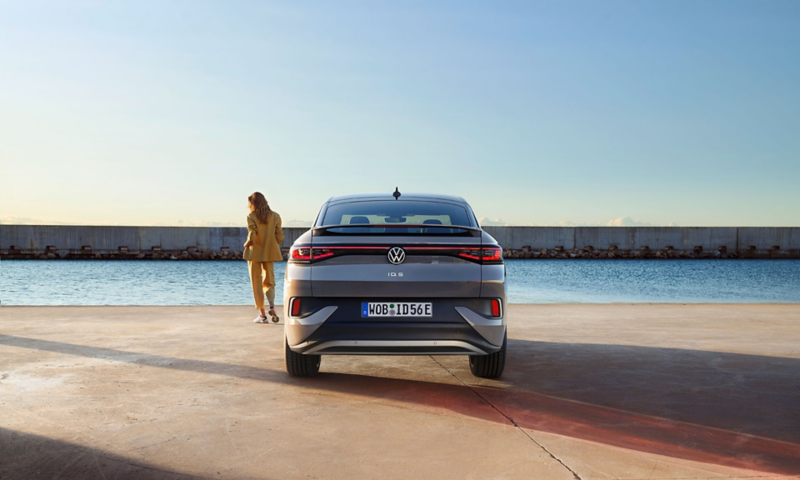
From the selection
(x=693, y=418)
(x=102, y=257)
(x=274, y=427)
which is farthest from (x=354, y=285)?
(x=102, y=257)

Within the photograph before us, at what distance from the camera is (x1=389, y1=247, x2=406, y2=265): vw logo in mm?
4754

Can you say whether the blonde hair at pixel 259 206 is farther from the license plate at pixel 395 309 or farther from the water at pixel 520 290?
the water at pixel 520 290

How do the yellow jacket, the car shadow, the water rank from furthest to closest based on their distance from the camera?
the water
the yellow jacket
the car shadow

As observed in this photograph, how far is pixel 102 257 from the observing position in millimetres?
67625

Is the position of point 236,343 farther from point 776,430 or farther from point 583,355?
point 776,430

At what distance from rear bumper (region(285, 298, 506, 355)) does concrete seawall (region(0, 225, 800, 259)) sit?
6062 cm

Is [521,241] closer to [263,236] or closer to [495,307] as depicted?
[263,236]

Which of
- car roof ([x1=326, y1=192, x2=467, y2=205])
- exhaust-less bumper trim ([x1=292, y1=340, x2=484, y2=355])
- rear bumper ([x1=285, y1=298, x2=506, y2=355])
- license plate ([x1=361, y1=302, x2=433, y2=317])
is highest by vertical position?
car roof ([x1=326, y1=192, x2=467, y2=205])

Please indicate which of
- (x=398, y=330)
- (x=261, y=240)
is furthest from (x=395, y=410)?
(x=261, y=240)

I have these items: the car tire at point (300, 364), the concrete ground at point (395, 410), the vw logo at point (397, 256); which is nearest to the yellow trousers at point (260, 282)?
the concrete ground at point (395, 410)

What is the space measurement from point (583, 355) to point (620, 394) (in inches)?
70.7

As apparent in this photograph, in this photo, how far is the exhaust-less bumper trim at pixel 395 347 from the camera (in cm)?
475

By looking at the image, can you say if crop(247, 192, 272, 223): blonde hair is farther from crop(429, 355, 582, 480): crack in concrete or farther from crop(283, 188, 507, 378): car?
crop(283, 188, 507, 378): car

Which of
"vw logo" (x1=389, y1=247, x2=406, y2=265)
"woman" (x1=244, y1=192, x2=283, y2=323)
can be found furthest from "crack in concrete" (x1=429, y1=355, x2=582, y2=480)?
"woman" (x1=244, y1=192, x2=283, y2=323)
